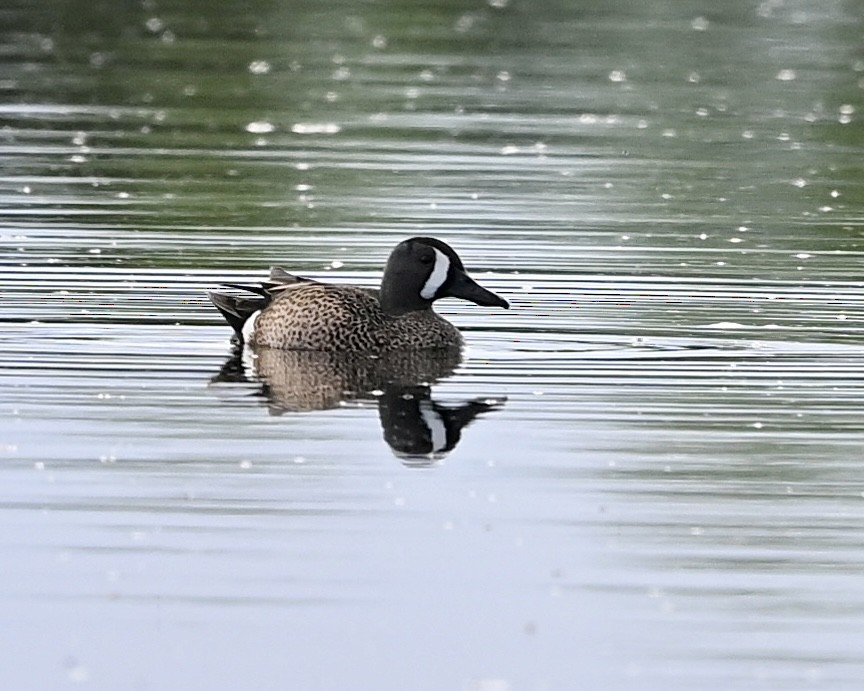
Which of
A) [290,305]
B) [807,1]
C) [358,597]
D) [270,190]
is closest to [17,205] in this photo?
[270,190]

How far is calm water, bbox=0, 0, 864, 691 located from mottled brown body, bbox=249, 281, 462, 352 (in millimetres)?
302

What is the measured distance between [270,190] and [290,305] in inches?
249

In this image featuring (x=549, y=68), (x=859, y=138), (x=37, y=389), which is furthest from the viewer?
(x=549, y=68)

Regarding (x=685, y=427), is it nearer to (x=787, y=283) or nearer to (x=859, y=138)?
(x=787, y=283)

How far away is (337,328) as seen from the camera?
12.0 meters

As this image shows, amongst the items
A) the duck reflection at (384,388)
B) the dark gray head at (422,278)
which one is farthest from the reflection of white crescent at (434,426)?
the dark gray head at (422,278)

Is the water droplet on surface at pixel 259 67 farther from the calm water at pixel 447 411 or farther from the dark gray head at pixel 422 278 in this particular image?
the dark gray head at pixel 422 278

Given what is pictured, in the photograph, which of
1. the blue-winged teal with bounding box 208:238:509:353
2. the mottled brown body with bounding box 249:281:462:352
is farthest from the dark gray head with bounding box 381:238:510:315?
the mottled brown body with bounding box 249:281:462:352

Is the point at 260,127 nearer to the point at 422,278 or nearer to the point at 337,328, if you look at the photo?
the point at 422,278

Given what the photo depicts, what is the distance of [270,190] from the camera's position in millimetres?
18328

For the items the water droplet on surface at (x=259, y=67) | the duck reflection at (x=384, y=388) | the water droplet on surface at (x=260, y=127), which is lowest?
the water droplet on surface at (x=260, y=127)

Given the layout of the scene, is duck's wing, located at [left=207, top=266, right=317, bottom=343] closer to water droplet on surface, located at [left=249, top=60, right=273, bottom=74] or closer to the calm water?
the calm water

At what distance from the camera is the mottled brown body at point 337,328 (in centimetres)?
1204

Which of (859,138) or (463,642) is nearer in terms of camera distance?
(463,642)
